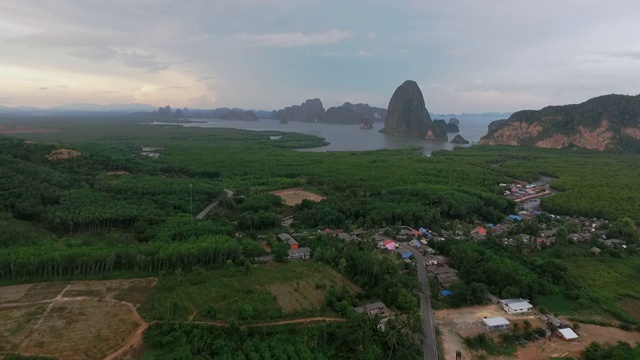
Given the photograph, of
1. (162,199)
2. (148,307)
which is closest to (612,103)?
(162,199)

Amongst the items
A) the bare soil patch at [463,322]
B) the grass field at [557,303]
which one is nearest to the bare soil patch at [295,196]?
the bare soil patch at [463,322]

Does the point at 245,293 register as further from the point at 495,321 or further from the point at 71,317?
the point at 495,321

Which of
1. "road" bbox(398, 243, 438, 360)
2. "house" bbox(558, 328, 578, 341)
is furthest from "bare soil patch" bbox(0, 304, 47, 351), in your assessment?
"house" bbox(558, 328, 578, 341)

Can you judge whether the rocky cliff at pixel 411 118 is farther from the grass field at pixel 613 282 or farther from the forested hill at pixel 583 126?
the grass field at pixel 613 282

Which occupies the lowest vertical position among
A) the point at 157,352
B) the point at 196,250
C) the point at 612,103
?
the point at 157,352

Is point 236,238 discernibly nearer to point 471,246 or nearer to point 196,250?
point 196,250
